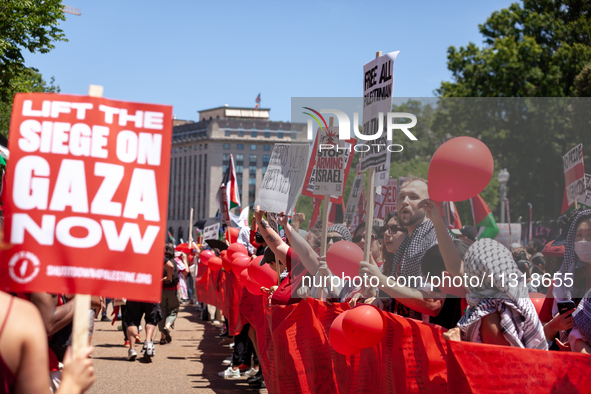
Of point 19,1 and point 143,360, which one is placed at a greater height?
point 19,1

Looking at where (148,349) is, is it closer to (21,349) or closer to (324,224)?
(324,224)

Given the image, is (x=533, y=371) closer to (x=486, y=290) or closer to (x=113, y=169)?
Result: (x=486, y=290)

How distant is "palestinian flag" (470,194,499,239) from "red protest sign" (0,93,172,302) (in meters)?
1.95

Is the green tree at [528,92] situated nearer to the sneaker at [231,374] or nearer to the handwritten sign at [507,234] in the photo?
the handwritten sign at [507,234]

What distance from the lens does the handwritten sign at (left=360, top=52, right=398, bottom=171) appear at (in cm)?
479

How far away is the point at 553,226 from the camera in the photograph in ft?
13.4

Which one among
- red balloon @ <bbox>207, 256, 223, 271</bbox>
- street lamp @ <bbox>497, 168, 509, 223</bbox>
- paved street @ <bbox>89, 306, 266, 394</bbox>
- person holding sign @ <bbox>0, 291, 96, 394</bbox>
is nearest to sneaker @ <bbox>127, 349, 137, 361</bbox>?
paved street @ <bbox>89, 306, 266, 394</bbox>

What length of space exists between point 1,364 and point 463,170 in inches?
111

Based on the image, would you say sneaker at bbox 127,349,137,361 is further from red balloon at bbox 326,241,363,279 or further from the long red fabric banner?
red balloon at bbox 326,241,363,279

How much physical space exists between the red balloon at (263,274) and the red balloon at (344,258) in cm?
211

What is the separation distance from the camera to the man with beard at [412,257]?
413 centimetres

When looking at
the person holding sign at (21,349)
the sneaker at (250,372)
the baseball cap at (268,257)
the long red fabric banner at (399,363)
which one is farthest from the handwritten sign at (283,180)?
the person holding sign at (21,349)

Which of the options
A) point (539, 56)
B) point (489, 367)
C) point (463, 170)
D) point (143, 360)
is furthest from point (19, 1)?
point (539, 56)

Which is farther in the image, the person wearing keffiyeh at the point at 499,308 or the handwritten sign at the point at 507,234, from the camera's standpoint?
the handwritten sign at the point at 507,234
